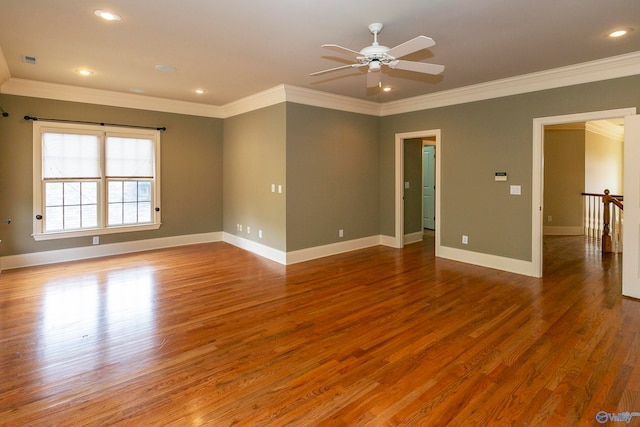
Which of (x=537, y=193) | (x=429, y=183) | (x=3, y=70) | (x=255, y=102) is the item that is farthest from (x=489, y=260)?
→ (x=3, y=70)

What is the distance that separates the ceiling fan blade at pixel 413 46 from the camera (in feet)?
8.52

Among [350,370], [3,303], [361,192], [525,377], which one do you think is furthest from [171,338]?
[361,192]

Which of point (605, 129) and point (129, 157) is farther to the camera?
point (605, 129)

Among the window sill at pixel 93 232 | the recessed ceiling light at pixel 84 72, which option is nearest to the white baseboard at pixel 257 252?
the window sill at pixel 93 232

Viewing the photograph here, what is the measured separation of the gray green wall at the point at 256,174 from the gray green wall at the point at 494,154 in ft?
8.03

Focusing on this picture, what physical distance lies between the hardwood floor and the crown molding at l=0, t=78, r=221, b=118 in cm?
266

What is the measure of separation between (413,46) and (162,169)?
5.34 meters

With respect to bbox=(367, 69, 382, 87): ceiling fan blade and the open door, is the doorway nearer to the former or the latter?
bbox=(367, 69, 382, 87): ceiling fan blade

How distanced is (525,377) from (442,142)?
4219 millimetres

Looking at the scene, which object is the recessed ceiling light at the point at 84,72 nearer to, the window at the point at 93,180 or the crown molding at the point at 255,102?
the window at the point at 93,180

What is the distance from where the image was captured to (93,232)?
19.6 ft

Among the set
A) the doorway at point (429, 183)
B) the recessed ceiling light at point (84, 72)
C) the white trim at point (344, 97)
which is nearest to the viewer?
the white trim at point (344, 97)

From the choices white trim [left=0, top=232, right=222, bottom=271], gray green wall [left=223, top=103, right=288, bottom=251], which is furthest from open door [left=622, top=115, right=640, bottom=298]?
white trim [left=0, top=232, right=222, bottom=271]

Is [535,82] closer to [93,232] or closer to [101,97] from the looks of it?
[101,97]
